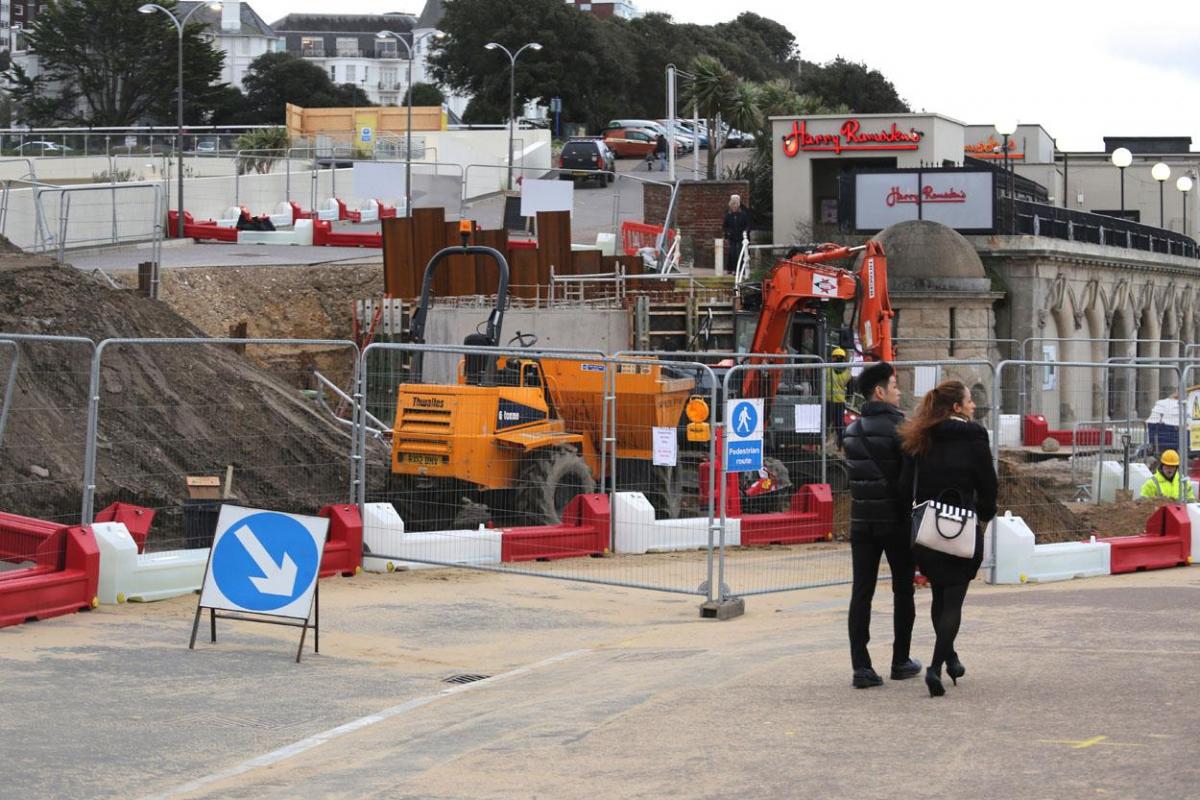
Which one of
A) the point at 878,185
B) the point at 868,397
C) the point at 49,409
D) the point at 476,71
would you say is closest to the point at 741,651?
the point at 868,397

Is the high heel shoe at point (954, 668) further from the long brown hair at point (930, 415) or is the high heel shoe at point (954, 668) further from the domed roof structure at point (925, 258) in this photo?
the domed roof structure at point (925, 258)

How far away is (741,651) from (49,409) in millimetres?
8236

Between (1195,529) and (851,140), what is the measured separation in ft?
91.4

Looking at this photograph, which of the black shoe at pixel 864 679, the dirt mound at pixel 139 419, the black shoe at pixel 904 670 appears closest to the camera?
the black shoe at pixel 864 679

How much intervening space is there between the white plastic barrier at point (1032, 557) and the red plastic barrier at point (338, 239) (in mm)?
30512

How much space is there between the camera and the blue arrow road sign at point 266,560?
444 inches

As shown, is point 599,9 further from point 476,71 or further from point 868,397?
point 868,397

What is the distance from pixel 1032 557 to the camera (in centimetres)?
1524

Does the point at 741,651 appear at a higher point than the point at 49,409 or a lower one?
lower

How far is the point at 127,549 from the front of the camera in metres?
12.9

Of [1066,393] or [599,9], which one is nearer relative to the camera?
[1066,393]

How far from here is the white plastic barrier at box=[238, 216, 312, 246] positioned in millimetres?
44206

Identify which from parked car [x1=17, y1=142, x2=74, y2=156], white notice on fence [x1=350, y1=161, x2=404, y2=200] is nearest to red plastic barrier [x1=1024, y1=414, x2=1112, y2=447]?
white notice on fence [x1=350, y1=161, x2=404, y2=200]

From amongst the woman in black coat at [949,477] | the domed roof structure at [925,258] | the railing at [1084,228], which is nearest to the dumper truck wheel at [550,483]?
the woman in black coat at [949,477]
